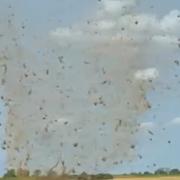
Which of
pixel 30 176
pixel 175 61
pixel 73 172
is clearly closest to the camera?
pixel 175 61

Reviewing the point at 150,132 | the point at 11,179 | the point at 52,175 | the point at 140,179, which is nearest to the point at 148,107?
the point at 150,132

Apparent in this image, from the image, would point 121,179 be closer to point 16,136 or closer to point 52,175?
point 52,175

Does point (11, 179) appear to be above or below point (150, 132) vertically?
below

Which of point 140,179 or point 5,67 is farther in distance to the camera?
point 140,179

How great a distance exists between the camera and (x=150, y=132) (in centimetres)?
2988

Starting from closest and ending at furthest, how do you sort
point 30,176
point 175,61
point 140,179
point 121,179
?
point 175,61 → point 30,176 → point 121,179 → point 140,179

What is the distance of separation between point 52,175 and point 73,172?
7.85 feet

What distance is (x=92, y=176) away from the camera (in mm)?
34969

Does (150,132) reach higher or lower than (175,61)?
lower

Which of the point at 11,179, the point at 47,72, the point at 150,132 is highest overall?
the point at 47,72

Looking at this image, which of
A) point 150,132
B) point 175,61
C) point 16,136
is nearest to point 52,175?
point 16,136

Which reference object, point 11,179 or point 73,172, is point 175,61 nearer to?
point 73,172

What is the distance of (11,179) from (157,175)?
11.8 metres

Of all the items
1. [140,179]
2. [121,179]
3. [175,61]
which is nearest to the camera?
[175,61]
